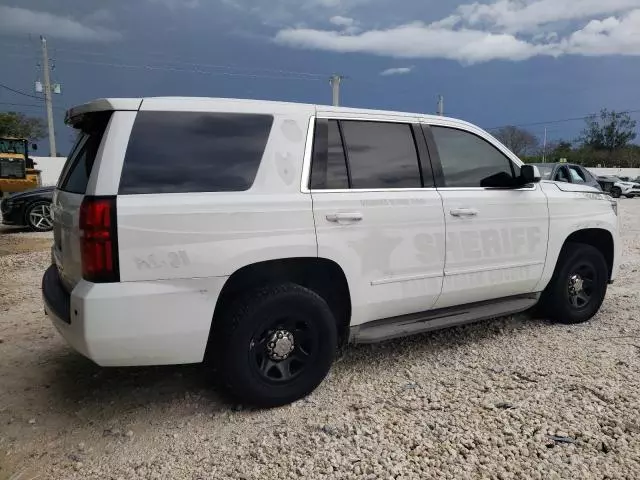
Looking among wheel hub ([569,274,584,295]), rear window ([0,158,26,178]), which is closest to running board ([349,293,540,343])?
wheel hub ([569,274,584,295])

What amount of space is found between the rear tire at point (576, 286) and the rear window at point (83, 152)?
3889mm

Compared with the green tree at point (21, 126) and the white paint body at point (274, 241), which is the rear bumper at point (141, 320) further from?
the green tree at point (21, 126)

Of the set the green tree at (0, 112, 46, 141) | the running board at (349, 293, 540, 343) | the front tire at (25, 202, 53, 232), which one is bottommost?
the running board at (349, 293, 540, 343)

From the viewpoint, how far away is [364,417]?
10.4 feet

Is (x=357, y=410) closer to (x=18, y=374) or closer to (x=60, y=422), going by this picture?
(x=60, y=422)

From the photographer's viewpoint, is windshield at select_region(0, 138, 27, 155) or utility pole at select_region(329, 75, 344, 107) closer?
windshield at select_region(0, 138, 27, 155)

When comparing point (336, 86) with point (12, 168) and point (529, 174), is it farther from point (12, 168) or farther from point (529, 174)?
→ point (529, 174)

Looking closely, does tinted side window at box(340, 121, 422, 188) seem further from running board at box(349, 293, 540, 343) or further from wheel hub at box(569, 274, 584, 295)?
wheel hub at box(569, 274, 584, 295)

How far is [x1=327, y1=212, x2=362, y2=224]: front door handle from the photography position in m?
3.31

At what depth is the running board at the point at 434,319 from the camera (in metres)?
3.59

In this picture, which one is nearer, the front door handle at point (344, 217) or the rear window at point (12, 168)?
the front door handle at point (344, 217)

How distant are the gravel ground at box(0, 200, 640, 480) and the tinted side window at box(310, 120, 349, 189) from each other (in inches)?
54.6

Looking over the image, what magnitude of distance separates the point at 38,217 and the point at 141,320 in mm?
10894

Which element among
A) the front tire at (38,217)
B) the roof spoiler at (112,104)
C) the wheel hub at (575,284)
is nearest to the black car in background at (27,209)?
the front tire at (38,217)
